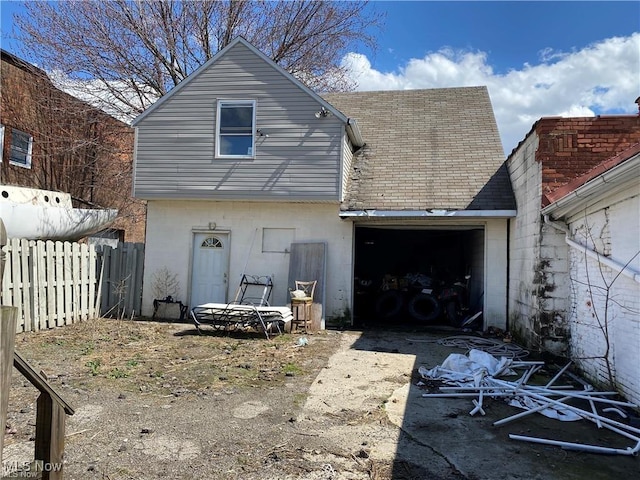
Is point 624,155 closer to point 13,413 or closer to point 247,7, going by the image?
point 13,413

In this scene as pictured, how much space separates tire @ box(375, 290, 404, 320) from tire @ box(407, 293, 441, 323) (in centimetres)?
32

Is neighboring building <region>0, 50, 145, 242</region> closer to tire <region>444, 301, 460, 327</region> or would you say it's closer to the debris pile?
tire <region>444, 301, 460, 327</region>

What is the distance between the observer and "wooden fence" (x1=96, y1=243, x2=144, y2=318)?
36.1 ft

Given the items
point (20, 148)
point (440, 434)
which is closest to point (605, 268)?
point (440, 434)

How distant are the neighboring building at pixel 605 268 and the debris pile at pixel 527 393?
15.5 inches

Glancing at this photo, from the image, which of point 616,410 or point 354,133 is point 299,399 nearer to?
point 616,410

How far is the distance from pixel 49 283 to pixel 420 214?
25.8 feet

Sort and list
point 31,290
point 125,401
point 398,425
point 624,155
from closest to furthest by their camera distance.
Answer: point 398,425, point 125,401, point 624,155, point 31,290

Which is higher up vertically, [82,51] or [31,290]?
[82,51]

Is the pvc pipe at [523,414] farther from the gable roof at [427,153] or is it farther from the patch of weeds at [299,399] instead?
the gable roof at [427,153]

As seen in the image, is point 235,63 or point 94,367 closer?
point 94,367

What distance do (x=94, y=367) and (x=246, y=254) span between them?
528 centimetres

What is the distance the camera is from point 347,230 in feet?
35.4

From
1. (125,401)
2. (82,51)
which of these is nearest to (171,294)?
(125,401)
